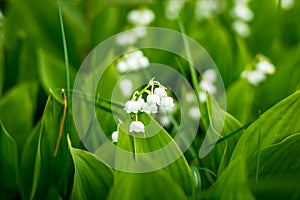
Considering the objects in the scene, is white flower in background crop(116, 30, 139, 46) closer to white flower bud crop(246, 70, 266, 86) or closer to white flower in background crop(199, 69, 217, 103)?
white flower in background crop(199, 69, 217, 103)

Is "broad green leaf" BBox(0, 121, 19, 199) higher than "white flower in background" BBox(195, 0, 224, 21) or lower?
lower

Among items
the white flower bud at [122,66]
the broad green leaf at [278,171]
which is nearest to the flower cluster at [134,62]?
the white flower bud at [122,66]

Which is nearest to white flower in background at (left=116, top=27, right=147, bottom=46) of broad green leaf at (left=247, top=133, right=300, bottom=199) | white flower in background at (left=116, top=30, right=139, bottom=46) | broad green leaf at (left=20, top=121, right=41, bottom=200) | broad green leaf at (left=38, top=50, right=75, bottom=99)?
white flower in background at (left=116, top=30, right=139, bottom=46)

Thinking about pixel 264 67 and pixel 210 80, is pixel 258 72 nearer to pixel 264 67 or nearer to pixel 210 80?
pixel 264 67

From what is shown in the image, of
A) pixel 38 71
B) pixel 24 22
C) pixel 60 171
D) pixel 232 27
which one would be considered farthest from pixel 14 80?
pixel 232 27

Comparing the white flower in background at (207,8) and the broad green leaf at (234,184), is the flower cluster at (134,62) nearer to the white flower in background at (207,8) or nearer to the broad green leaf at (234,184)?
the broad green leaf at (234,184)

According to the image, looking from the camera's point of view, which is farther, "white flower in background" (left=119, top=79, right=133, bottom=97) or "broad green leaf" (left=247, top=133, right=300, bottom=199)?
"white flower in background" (left=119, top=79, right=133, bottom=97)

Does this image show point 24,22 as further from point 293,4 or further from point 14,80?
point 293,4
